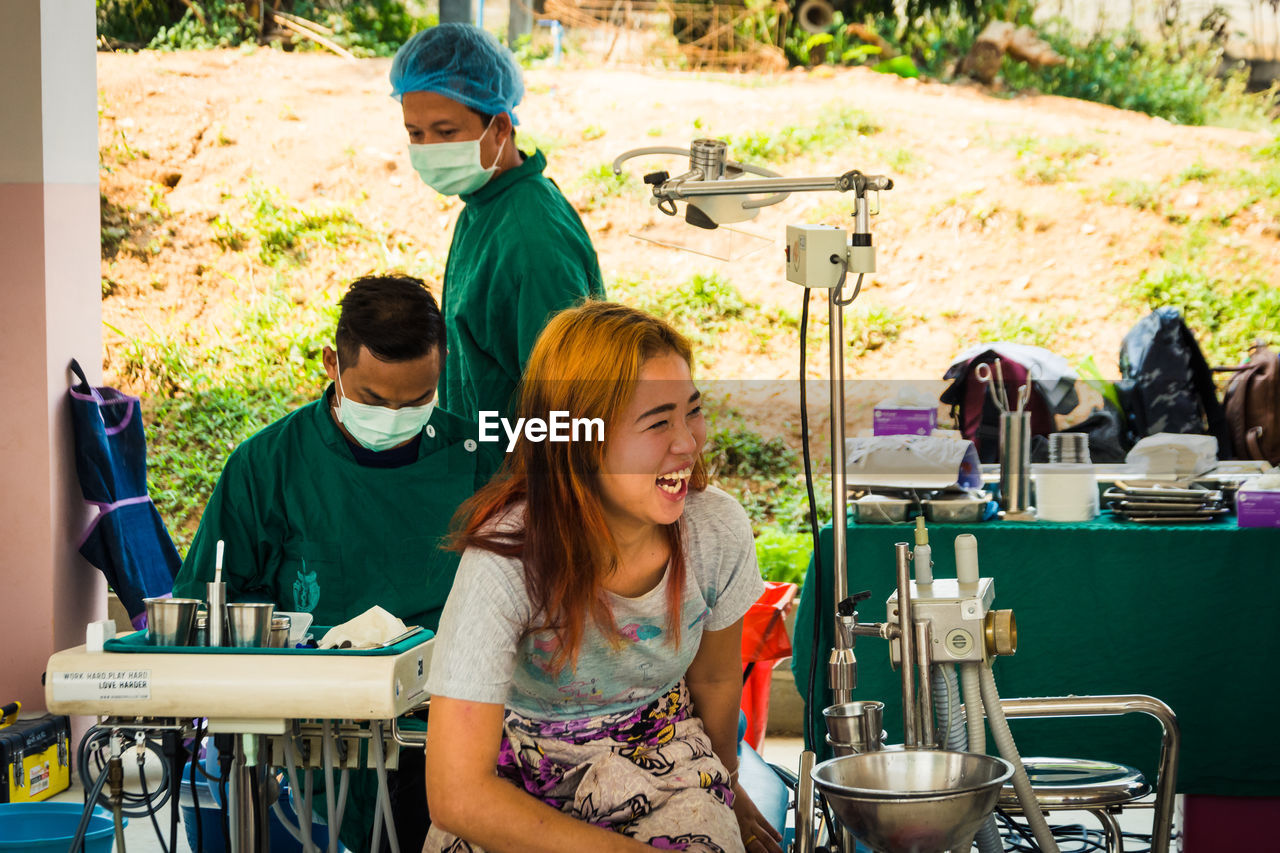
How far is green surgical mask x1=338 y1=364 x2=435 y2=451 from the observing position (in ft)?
6.78

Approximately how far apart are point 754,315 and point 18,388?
3.87m

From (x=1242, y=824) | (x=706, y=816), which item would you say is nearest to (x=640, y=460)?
(x=706, y=816)

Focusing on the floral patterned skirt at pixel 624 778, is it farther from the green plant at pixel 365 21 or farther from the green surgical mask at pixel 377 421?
the green plant at pixel 365 21

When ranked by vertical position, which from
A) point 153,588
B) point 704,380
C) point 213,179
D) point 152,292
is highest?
point 213,179

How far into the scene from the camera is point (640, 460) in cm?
144

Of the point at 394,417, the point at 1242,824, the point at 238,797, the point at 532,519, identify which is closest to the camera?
the point at 532,519

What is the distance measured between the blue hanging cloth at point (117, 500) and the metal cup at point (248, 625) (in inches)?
65.1

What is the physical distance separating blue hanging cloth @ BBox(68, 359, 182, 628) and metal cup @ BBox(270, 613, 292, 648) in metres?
1.63

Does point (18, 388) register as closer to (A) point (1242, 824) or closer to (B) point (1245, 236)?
(A) point (1242, 824)

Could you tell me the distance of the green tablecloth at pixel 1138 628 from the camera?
223cm

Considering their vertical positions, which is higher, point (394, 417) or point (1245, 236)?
point (1245, 236)

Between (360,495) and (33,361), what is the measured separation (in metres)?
1.47

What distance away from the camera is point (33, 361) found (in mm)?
3092

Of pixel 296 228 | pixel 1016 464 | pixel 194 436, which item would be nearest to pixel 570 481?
pixel 1016 464
